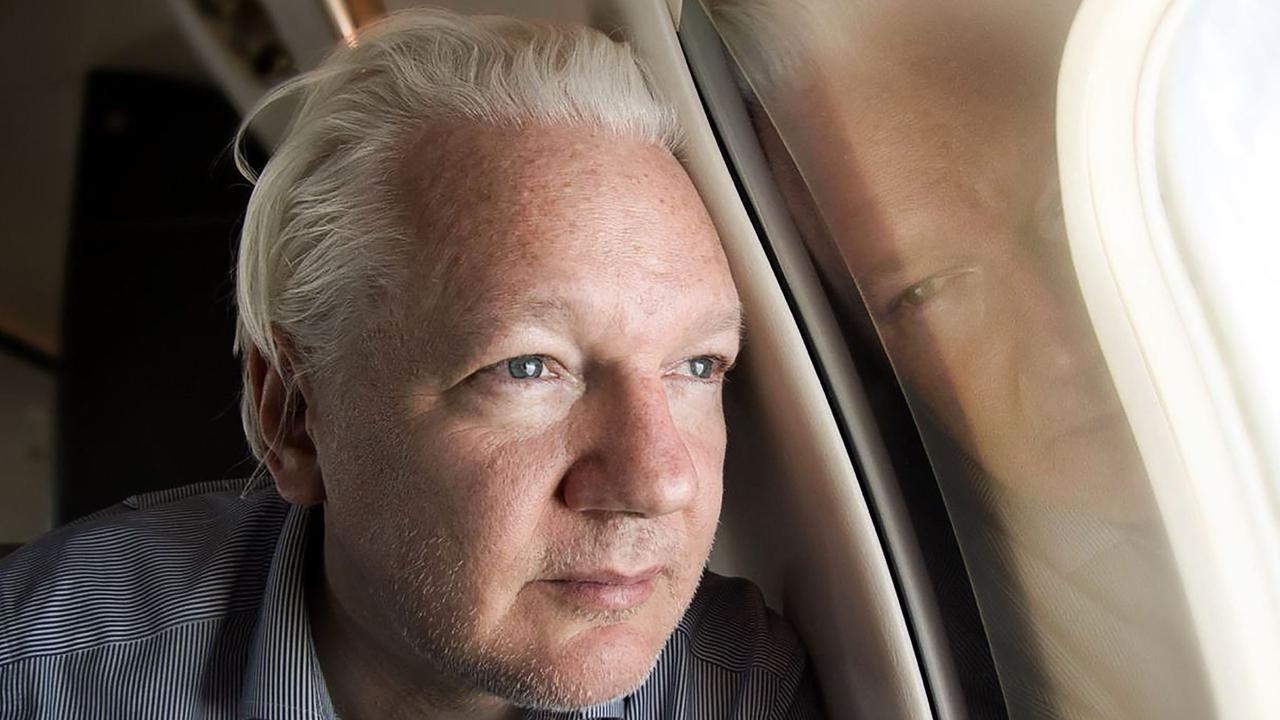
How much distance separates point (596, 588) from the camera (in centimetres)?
88

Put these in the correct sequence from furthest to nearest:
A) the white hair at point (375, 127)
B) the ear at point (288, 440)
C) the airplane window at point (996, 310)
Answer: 1. the ear at point (288, 440)
2. the white hair at point (375, 127)
3. the airplane window at point (996, 310)

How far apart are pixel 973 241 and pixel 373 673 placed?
2.68 feet

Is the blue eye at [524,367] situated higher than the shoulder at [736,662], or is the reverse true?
the blue eye at [524,367]

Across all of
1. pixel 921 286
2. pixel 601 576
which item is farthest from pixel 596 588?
pixel 921 286

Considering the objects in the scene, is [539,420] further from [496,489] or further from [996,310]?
[996,310]

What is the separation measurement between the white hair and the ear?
0.01 meters

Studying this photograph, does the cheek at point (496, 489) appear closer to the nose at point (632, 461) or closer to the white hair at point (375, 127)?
the nose at point (632, 461)

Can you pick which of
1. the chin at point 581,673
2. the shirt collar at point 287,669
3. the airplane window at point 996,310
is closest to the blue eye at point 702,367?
the airplane window at point 996,310

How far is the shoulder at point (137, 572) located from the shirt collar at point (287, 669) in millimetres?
102

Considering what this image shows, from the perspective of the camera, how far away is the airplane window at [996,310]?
0.67 metres

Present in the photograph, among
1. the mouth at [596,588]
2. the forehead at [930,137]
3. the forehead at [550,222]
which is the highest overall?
the forehead at [930,137]

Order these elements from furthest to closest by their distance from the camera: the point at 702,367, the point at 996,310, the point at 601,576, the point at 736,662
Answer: the point at 736,662
the point at 702,367
the point at 601,576
the point at 996,310

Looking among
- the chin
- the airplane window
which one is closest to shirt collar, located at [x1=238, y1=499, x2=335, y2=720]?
the chin

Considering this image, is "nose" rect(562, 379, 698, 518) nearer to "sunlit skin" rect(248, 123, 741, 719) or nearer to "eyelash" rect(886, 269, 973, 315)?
"sunlit skin" rect(248, 123, 741, 719)
